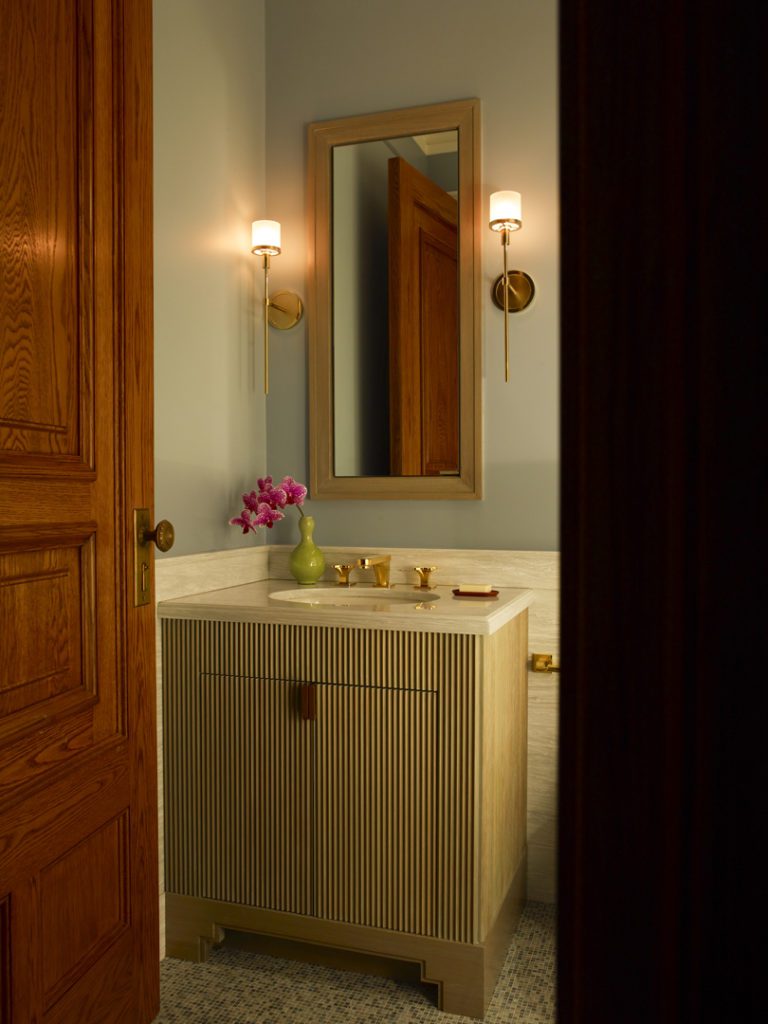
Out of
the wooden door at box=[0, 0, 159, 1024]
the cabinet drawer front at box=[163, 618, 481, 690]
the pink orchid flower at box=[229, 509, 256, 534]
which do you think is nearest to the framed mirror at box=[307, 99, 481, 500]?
the pink orchid flower at box=[229, 509, 256, 534]

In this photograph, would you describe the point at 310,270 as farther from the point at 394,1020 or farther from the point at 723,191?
the point at 723,191

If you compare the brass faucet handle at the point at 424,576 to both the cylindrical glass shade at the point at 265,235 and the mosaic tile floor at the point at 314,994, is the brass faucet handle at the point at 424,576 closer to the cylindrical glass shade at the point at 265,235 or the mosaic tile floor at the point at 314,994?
the mosaic tile floor at the point at 314,994

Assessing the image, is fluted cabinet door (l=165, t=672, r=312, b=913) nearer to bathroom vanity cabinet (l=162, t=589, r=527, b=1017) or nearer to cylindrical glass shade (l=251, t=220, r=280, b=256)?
bathroom vanity cabinet (l=162, t=589, r=527, b=1017)

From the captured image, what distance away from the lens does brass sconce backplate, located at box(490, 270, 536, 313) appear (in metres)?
2.22

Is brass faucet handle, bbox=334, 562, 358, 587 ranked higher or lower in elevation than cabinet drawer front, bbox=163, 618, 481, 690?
higher

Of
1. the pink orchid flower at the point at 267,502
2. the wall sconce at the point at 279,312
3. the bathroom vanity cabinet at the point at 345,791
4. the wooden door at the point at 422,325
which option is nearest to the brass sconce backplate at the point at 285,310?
the wall sconce at the point at 279,312

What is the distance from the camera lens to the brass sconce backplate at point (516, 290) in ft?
7.28

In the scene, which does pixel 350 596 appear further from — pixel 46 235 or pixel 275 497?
pixel 46 235

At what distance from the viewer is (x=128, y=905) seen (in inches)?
50.8

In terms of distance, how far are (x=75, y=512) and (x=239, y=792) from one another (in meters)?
1.00

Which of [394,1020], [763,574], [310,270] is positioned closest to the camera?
[763,574]

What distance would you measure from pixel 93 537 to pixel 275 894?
1098mm

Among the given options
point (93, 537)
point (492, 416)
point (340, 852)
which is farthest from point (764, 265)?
point (492, 416)

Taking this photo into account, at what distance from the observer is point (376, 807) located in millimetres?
1781
